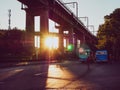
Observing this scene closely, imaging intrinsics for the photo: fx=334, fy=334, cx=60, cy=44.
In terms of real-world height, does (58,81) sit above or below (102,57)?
below

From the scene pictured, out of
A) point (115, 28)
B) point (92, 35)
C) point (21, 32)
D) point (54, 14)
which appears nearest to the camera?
point (115, 28)

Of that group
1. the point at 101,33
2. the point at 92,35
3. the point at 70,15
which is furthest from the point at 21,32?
the point at 92,35

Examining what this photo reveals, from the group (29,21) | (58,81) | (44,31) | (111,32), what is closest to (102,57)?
(111,32)

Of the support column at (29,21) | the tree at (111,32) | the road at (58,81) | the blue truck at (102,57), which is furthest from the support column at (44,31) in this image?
the road at (58,81)

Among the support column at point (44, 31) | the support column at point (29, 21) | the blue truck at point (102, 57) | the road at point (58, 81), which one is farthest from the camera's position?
the support column at point (29, 21)

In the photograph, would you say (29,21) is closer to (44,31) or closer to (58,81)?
(44,31)

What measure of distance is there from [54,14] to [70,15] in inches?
477

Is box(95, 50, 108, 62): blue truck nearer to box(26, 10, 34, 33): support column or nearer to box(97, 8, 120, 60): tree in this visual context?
box(97, 8, 120, 60): tree

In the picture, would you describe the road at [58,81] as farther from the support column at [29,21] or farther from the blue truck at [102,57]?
the support column at [29,21]

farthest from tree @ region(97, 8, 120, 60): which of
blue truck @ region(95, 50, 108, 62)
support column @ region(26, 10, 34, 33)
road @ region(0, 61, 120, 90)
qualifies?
road @ region(0, 61, 120, 90)

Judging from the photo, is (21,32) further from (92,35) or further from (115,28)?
(92,35)

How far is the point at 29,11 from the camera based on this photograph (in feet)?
234

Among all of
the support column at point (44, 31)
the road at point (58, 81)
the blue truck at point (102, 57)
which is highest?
the support column at point (44, 31)

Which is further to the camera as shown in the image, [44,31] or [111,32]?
[111,32]
